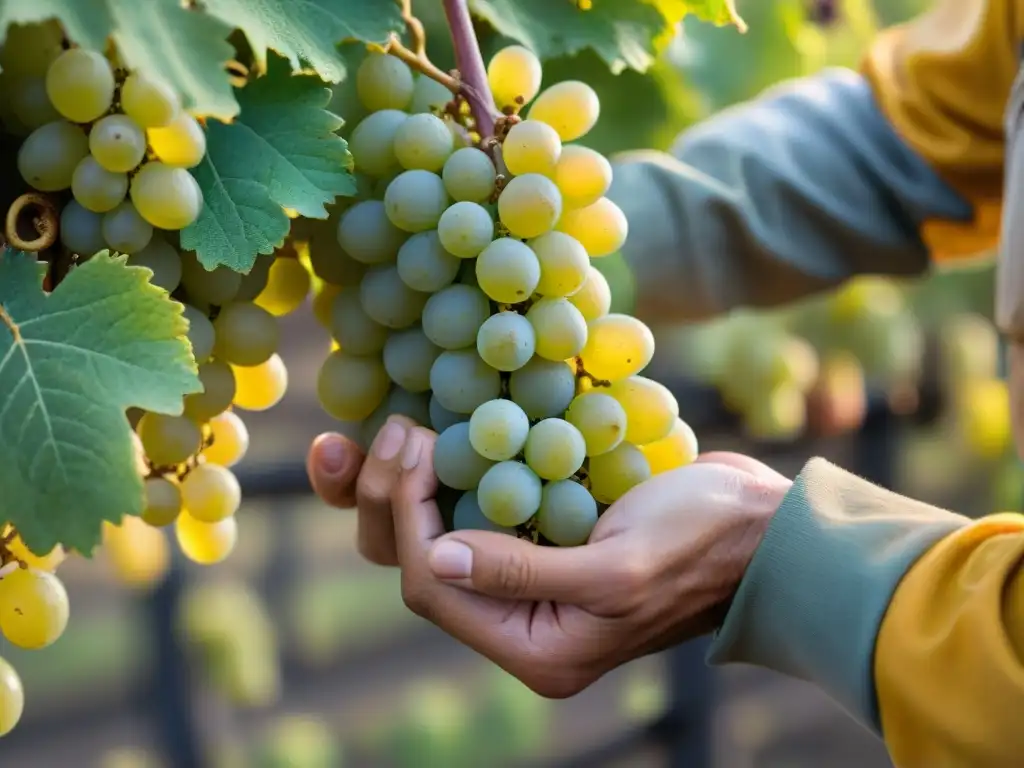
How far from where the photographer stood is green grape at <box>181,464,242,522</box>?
445 mm

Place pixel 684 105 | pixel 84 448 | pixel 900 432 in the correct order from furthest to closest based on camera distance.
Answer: pixel 900 432 < pixel 684 105 < pixel 84 448

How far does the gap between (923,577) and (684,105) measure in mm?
334

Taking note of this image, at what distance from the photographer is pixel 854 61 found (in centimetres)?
124

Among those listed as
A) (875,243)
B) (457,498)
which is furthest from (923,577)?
(875,243)

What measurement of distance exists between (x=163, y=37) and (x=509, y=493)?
19cm

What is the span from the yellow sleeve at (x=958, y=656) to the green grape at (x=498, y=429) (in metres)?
0.20

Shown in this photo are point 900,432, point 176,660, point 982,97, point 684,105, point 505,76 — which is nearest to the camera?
point 505,76

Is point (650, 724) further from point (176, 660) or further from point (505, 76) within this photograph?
point (505, 76)

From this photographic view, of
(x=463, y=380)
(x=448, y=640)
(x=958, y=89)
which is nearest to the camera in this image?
(x=463, y=380)

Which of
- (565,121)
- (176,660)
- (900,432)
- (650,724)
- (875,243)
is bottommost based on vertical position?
(650,724)

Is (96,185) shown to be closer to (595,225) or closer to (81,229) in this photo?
(81,229)

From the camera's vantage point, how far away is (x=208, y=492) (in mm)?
445

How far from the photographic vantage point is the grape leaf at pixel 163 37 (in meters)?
0.29

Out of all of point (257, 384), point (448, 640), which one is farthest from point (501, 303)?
point (448, 640)
